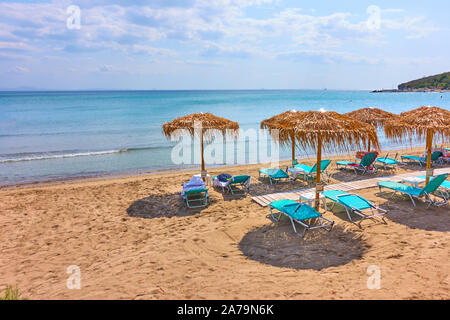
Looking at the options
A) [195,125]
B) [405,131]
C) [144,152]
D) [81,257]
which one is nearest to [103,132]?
[144,152]

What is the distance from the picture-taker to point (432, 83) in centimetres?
12125

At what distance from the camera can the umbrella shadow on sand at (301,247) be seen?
4.27 m

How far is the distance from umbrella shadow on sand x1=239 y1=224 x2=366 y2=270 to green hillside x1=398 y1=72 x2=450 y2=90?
5688 inches

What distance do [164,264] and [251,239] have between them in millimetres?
1731

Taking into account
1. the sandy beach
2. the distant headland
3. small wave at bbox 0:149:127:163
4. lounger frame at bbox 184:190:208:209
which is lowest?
the sandy beach

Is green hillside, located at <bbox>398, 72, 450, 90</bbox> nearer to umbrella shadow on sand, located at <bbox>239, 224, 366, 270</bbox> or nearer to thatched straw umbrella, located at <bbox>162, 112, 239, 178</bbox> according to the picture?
thatched straw umbrella, located at <bbox>162, 112, 239, 178</bbox>

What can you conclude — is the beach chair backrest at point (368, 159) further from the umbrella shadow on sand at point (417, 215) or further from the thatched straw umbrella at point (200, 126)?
the thatched straw umbrella at point (200, 126)

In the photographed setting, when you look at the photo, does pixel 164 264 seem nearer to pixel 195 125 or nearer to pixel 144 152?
pixel 195 125

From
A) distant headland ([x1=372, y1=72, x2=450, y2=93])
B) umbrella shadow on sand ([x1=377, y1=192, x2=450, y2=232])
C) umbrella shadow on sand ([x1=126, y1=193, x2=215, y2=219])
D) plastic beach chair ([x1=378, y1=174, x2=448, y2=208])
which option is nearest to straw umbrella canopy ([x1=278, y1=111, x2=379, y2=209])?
umbrella shadow on sand ([x1=377, y1=192, x2=450, y2=232])

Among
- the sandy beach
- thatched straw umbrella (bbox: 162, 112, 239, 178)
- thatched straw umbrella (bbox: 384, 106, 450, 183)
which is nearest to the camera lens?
the sandy beach

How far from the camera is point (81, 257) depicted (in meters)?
4.86

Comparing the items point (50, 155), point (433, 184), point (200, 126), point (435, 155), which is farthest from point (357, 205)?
point (50, 155)

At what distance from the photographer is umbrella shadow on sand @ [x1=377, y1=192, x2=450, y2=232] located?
5.34m

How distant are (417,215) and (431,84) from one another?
152m
